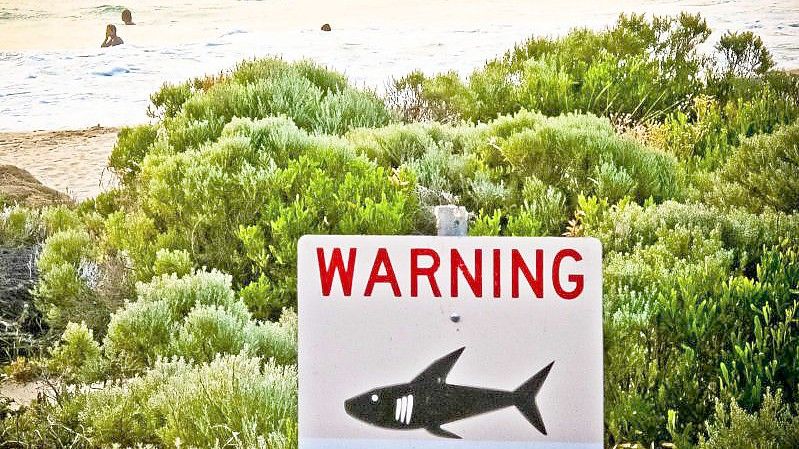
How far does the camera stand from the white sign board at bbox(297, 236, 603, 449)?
2.11 metres

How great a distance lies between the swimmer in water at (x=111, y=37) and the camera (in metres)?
3.58

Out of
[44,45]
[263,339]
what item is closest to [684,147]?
[263,339]

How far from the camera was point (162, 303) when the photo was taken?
11.0ft

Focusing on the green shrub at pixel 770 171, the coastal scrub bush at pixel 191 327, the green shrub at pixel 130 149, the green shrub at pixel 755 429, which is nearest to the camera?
the green shrub at pixel 755 429

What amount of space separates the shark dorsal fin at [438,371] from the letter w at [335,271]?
0.28 meters

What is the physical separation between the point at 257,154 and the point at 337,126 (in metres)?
0.34

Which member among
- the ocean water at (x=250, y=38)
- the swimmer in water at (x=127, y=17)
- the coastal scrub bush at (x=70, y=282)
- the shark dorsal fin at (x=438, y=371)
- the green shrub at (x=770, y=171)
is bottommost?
the coastal scrub bush at (x=70, y=282)

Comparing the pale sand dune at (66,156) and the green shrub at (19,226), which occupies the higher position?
the pale sand dune at (66,156)

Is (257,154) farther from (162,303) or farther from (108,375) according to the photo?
(108,375)

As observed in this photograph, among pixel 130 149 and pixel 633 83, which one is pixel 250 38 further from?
pixel 633 83

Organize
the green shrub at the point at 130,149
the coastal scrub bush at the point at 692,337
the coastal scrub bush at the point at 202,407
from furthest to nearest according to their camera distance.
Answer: the green shrub at the point at 130,149, the coastal scrub bush at the point at 202,407, the coastal scrub bush at the point at 692,337

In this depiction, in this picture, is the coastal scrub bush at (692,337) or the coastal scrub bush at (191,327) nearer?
the coastal scrub bush at (692,337)

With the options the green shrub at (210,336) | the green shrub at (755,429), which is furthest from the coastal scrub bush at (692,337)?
the green shrub at (210,336)

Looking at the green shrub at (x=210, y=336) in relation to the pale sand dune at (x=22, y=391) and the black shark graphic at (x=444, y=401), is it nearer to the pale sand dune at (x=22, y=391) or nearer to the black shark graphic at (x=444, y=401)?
the pale sand dune at (x=22, y=391)
